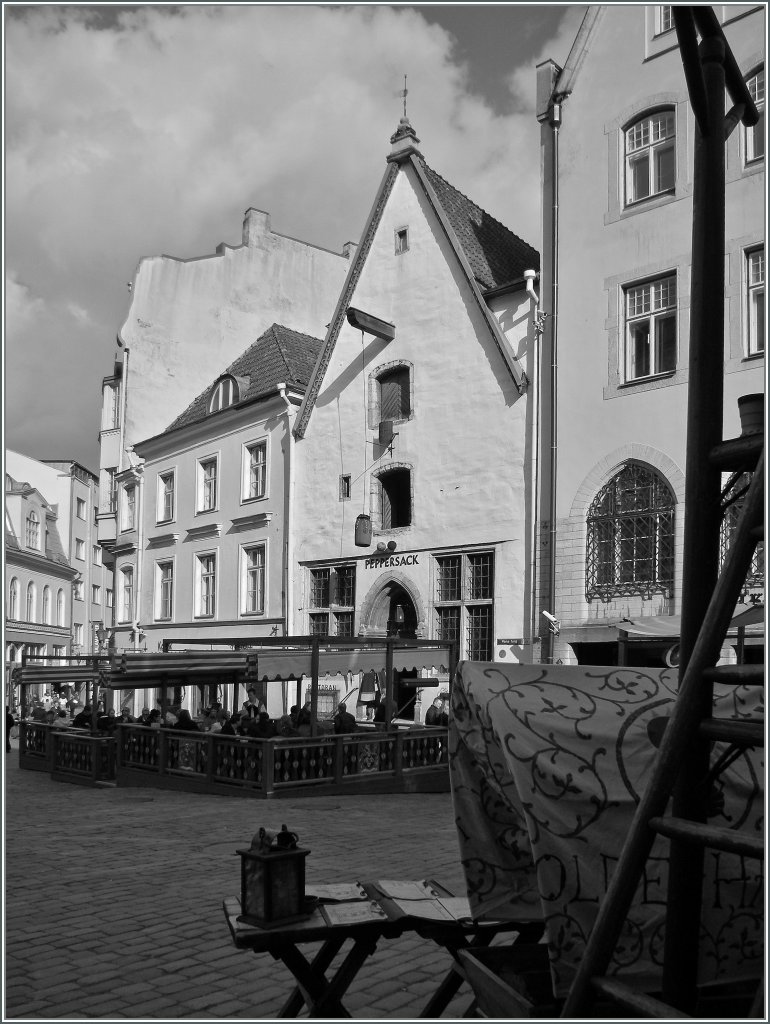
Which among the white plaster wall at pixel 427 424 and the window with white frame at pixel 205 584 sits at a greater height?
the white plaster wall at pixel 427 424

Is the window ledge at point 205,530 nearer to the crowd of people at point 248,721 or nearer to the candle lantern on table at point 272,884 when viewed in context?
the crowd of people at point 248,721

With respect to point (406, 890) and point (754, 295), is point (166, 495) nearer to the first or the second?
point (754, 295)

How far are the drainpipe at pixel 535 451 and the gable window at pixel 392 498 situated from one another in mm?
4572

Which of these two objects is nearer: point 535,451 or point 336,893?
point 336,893

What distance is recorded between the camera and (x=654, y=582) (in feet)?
62.1

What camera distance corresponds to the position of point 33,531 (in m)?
55.9

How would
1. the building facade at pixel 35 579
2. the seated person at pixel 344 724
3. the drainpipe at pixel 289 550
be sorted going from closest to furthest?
the seated person at pixel 344 724, the drainpipe at pixel 289 550, the building facade at pixel 35 579

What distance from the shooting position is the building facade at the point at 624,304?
59.6 feet

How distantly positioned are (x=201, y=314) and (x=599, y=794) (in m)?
35.3

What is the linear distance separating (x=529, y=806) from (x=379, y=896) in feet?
6.12

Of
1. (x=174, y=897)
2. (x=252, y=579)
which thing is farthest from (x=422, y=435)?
(x=174, y=897)

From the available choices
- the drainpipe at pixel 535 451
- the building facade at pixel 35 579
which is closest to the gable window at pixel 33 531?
the building facade at pixel 35 579

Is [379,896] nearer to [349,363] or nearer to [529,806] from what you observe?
[529,806]

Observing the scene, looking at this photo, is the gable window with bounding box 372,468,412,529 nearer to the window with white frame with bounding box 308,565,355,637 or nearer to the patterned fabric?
the window with white frame with bounding box 308,565,355,637
